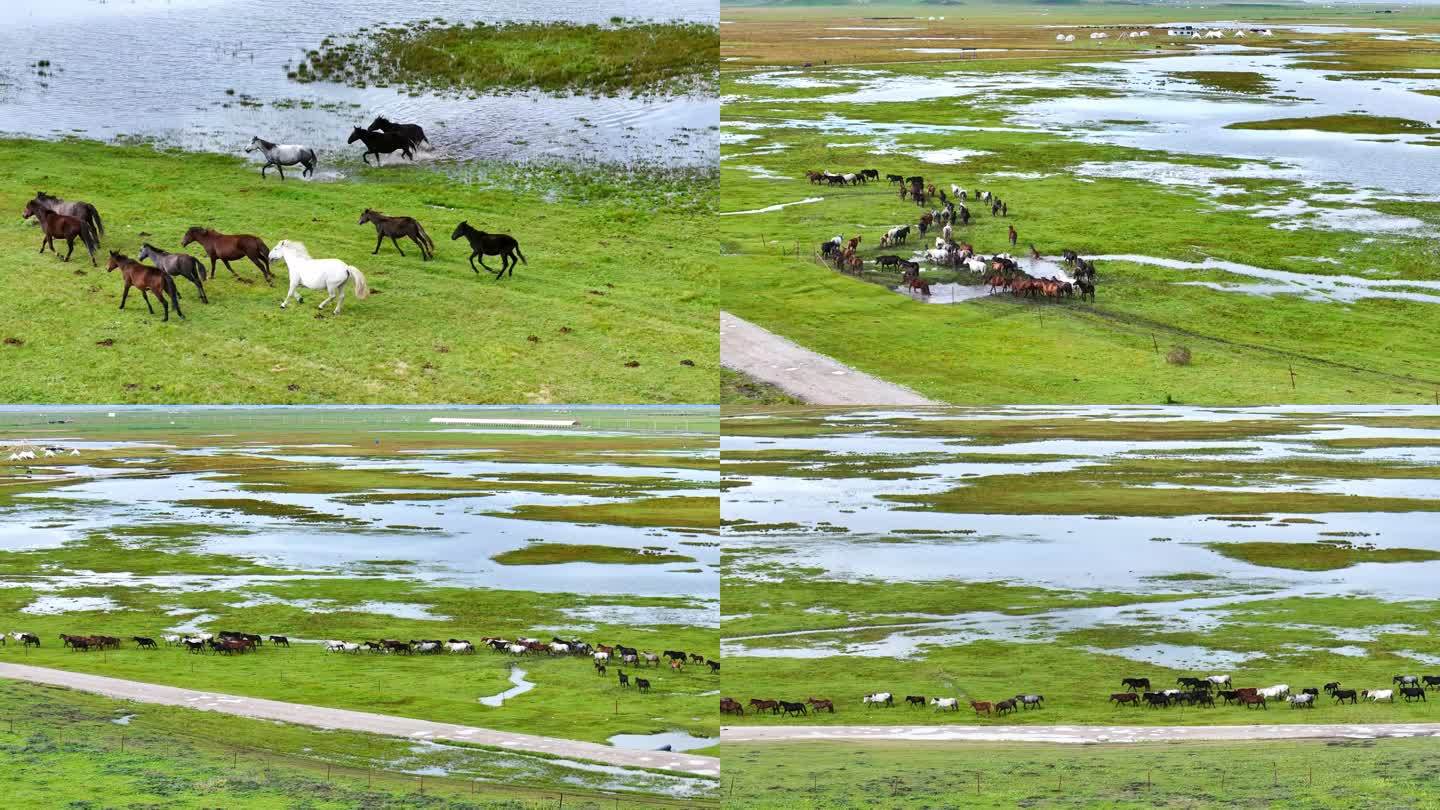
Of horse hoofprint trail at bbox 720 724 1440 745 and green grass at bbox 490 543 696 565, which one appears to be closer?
horse hoofprint trail at bbox 720 724 1440 745

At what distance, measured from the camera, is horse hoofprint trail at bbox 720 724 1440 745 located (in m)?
30.4

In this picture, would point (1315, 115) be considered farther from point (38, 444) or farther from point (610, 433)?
point (38, 444)

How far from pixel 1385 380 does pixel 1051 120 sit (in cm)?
6442

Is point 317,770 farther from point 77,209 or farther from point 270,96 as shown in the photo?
point 270,96

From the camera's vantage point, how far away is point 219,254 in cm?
3941

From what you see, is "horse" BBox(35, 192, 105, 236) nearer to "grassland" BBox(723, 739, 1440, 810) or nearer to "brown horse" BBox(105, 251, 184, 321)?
"brown horse" BBox(105, 251, 184, 321)

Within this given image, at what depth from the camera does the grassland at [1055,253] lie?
66812 millimetres

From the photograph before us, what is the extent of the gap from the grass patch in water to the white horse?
28111 mm

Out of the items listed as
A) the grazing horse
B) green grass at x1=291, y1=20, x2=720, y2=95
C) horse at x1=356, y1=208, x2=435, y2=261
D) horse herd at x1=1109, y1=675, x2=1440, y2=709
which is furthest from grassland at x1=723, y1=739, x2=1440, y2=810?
green grass at x1=291, y1=20, x2=720, y2=95

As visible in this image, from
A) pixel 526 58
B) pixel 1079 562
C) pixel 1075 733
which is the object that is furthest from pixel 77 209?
pixel 1079 562

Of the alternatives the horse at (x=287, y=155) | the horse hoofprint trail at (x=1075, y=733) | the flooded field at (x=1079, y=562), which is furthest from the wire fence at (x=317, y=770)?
the horse at (x=287, y=155)

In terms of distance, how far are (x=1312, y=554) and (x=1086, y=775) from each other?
22.9m

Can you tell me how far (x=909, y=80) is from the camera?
158125 mm

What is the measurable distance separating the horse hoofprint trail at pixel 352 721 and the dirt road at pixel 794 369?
28.1 meters
